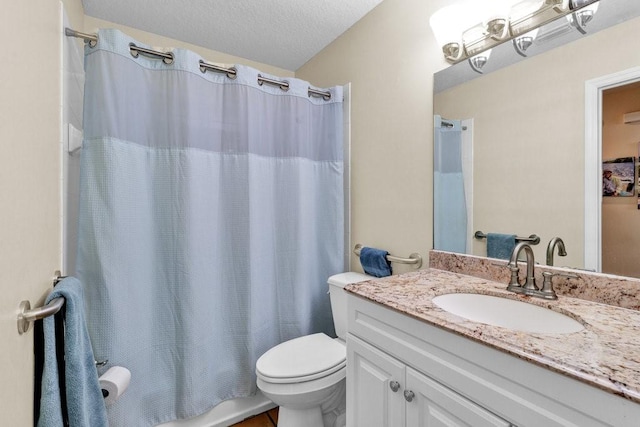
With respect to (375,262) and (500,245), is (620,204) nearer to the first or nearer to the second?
(500,245)

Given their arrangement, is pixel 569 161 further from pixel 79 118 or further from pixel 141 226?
pixel 79 118

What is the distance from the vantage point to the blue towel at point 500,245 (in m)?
1.22

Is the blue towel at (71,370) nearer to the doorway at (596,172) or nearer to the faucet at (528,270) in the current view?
the faucet at (528,270)

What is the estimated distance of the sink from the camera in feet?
2.95

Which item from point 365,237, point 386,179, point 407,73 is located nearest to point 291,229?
point 365,237

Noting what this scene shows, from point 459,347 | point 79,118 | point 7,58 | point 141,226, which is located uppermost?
point 79,118

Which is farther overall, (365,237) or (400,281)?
(365,237)

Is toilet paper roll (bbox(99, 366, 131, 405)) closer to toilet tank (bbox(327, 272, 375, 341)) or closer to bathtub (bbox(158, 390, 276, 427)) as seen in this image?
bathtub (bbox(158, 390, 276, 427))

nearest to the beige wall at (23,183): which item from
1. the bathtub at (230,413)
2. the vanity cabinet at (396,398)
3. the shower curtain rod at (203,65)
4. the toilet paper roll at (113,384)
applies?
the shower curtain rod at (203,65)

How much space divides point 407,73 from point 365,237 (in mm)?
987

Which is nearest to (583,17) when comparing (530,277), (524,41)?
(524,41)

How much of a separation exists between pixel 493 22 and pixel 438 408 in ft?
4.73

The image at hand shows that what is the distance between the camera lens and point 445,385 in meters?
0.82

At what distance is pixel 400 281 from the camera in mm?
1252
